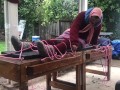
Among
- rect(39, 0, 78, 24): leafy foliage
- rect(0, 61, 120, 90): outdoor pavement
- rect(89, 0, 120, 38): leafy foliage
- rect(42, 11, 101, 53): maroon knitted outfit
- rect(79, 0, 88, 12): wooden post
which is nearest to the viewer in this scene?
rect(42, 11, 101, 53): maroon knitted outfit

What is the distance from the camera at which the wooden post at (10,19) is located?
121 inches

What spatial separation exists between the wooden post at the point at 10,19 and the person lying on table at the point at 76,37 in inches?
31.0

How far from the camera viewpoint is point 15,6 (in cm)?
310

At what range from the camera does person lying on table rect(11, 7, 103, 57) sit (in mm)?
2183

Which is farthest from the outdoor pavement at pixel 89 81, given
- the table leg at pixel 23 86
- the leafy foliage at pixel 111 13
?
the leafy foliage at pixel 111 13

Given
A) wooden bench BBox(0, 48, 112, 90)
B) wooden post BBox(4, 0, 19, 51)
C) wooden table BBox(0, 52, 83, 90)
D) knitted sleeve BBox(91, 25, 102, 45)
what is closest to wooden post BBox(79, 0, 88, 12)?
knitted sleeve BBox(91, 25, 102, 45)

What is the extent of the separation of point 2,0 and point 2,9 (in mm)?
155

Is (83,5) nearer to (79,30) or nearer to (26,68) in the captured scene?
(79,30)

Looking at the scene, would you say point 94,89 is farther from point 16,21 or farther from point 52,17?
point 52,17

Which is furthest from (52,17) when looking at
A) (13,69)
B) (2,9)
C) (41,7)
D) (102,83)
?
A: (13,69)

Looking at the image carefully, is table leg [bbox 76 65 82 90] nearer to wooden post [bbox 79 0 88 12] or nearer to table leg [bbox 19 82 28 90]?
table leg [bbox 19 82 28 90]

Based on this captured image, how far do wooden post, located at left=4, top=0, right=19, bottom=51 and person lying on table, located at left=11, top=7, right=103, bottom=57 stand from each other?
2.59 feet

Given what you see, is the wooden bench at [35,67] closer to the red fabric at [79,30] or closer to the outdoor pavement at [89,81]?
the red fabric at [79,30]

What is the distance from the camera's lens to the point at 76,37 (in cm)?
247
